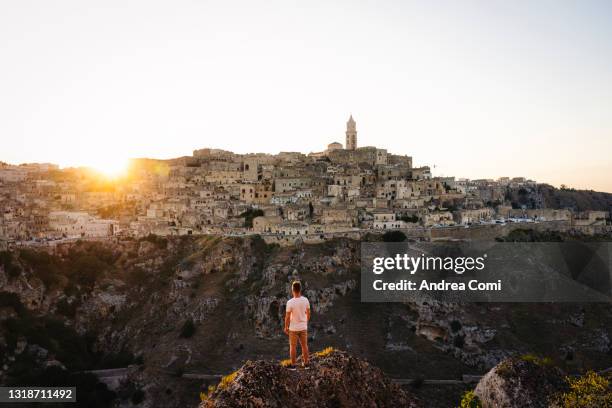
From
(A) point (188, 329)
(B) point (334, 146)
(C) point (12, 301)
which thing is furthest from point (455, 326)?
(B) point (334, 146)

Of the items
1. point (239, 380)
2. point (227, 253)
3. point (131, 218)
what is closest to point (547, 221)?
point (227, 253)

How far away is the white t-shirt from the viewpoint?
8969mm

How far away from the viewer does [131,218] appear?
5953 cm

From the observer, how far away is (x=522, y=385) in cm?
1344

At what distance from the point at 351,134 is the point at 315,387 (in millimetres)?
78384

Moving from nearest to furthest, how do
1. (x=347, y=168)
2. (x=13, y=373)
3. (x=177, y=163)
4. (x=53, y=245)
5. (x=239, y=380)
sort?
(x=239, y=380)
(x=13, y=373)
(x=53, y=245)
(x=347, y=168)
(x=177, y=163)

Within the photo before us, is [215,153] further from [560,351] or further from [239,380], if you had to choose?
[239,380]

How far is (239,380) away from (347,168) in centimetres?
6298

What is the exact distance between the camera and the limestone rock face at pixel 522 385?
1316cm

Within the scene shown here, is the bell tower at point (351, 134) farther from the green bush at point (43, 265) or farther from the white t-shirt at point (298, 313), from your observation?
the white t-shirt at point (298, 313)

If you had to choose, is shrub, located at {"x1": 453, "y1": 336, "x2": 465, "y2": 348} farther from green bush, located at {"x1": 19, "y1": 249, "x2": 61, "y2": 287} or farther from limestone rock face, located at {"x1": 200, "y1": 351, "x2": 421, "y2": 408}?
limestone rock face, located at {"x1": 200, "y1": 351, "x2": 421, "y2": 408}

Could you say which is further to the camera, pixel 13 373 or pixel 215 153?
pixel 215 153

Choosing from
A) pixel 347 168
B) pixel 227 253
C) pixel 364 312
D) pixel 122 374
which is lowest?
pixel 122 374

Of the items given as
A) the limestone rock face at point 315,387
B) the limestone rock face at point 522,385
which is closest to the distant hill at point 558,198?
the limestone rock face at point 522,385
